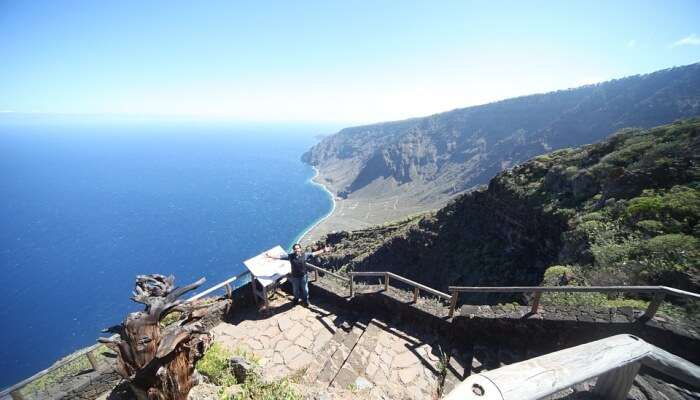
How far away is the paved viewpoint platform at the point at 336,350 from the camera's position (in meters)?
5.47

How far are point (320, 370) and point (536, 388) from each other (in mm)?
5124

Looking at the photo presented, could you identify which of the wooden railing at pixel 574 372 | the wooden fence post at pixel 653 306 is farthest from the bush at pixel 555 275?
the wooden railing at pixel 574 372

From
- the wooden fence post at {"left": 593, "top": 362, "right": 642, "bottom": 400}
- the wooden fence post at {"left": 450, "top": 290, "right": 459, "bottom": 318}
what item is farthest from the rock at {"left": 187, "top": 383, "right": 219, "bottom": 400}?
the wooden fence post at {"left": 450, "top": 290, "right": 459, "bottom": 318}

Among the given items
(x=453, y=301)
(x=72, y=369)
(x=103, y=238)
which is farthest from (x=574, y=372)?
(x=103, y=238)

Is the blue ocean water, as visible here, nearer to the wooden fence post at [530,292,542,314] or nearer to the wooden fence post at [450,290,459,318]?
the wooden fence post at [450,290,459,318]

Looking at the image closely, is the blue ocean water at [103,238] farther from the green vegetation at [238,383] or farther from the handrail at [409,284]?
the handrail at [409,284]

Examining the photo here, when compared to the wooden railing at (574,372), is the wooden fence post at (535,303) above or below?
below

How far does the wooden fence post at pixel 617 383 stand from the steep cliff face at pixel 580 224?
8.00 metres

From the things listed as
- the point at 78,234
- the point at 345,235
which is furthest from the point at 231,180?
the point at 345,235

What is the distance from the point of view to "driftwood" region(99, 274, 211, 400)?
2525 mm

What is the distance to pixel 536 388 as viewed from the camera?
4.87 feet

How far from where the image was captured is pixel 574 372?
165cm

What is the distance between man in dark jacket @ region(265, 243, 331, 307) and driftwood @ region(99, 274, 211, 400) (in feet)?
16.3

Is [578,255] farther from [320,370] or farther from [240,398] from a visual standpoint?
[240,398]
